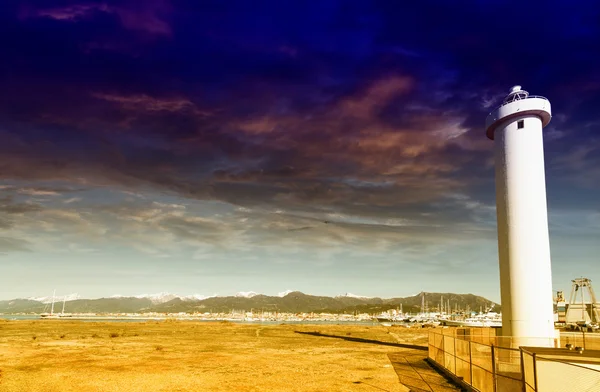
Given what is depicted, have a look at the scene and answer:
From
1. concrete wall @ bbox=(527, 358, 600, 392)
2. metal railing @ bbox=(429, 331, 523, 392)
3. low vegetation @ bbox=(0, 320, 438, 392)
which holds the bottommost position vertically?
low vegetation @ bbox=(0, 320, 438, 392)

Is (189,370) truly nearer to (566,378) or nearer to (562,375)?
(562,375)

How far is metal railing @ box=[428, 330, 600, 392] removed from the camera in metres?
10.8

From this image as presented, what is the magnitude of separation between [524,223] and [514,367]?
8.86m

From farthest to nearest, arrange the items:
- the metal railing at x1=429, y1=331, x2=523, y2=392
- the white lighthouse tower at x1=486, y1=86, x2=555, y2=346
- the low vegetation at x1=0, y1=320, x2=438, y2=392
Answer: the white lighthouse tower at x1=486, y1=86, x2=555, y2=346 → the low vegetation at x1=0, y1=320, x2=438, y2=392 → the metal railing at x1=429, y1=331, x2=523, y2=392

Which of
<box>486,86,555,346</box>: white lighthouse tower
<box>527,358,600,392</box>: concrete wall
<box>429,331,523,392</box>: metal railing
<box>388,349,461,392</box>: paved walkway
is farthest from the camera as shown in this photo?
<box>486,86,555,346</box>: white lighthouse tower

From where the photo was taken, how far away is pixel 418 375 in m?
22.5

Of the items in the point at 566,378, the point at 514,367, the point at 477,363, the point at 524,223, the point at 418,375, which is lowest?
the point at 418,375

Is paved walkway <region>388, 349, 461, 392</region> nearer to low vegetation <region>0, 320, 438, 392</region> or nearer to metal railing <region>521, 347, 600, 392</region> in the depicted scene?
low vegetation <region>0, 320, 438, 392</region>

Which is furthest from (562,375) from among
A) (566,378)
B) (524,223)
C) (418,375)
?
(524,223)

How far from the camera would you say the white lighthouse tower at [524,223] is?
25.7 m

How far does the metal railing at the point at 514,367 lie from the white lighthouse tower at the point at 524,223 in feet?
4.32

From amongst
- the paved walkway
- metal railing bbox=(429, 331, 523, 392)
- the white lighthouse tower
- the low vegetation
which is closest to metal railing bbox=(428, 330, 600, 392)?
metal railing bbox=(429, 331, 523, 392)

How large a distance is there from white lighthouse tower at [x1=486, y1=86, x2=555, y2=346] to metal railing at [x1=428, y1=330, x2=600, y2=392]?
1.32 metres

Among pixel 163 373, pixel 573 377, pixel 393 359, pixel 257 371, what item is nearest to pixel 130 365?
pixel 163 373
